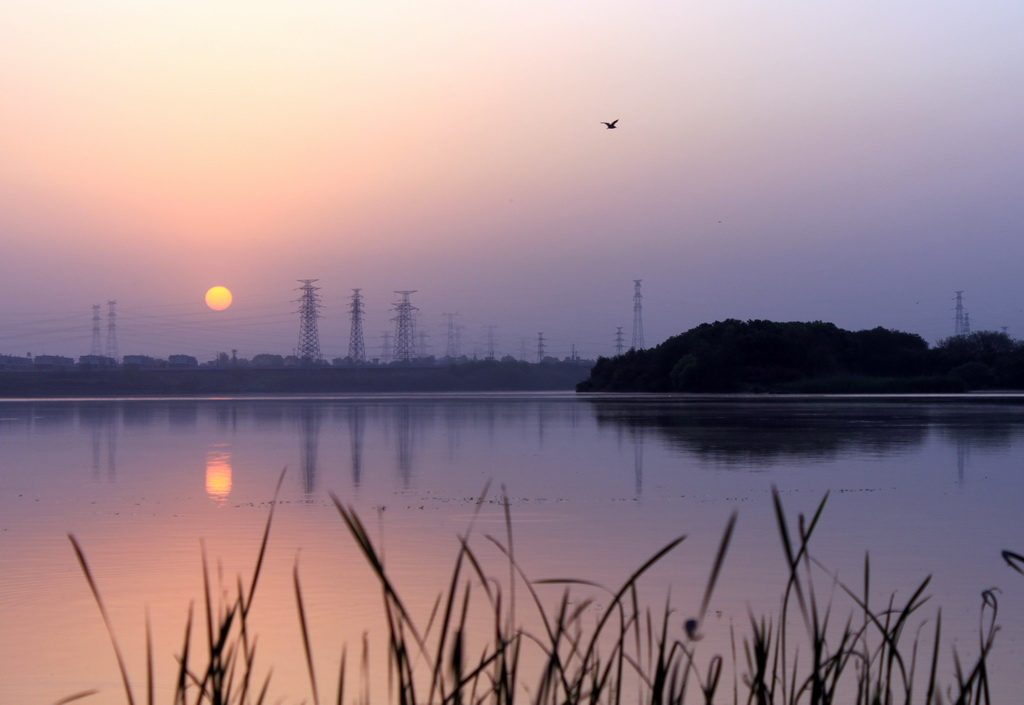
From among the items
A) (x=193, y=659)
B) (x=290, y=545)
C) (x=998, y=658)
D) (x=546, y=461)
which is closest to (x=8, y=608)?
(x=193, y=659)

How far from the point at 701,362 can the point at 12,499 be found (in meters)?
61.3

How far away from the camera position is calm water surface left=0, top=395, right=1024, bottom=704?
5.97 metres

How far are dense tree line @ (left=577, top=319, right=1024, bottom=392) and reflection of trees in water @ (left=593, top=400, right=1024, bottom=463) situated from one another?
36557mm

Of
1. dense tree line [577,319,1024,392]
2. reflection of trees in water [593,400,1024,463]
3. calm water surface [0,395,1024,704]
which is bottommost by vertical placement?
calm water surface [0,395,1024,704]

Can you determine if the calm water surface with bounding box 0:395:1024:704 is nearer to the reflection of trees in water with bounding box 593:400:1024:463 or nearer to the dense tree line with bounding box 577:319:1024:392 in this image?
the reflection of trees in water with bounding box 593:400:1024:463

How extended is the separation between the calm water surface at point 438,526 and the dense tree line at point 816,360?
49169mm

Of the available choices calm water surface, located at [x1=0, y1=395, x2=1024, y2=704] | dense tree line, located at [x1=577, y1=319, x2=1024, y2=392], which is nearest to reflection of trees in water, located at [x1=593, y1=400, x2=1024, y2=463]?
calm water surface, located at [x1=0, y1=395, x2=1024, y2=704]

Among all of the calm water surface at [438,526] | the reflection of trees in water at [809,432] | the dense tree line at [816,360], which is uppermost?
the dense tree line at [816,360]

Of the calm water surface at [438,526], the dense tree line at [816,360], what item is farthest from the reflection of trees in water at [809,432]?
the dense tree line at [816,360]

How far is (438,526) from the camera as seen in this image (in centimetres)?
962

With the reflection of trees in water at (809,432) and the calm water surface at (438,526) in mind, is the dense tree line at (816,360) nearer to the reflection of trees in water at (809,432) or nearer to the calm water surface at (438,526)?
the reflection of trees in water at (809,432)

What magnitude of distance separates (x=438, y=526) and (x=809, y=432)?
14656 millimetres

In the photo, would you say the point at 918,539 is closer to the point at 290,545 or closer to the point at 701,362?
the point at 290,545

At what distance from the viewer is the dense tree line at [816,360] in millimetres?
68375
